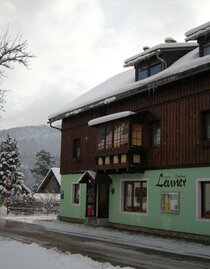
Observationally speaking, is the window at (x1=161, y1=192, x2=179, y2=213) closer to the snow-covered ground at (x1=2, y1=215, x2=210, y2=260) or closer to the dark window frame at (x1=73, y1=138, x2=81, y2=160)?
the snow-covered ground at (x1=2, y1=215, x2=210, y2=260)

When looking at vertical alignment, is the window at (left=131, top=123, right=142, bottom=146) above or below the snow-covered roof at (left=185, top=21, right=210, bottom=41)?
below

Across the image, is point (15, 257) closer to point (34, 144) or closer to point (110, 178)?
point (110, 178)

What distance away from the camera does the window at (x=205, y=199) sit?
1875 cm

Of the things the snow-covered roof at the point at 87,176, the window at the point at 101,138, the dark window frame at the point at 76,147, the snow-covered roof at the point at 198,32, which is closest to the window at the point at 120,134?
the window at the point at 101,138

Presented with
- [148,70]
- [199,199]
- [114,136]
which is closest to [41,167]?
[114,136]

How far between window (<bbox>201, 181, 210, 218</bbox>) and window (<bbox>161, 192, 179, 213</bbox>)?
144 cm

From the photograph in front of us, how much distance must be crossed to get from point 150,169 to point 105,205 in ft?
15.6

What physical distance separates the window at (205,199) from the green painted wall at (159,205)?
28 cm

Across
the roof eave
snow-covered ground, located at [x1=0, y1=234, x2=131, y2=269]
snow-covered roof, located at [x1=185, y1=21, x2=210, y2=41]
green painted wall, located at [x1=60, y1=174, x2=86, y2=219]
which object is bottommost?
snow-covered ground, located at [x1=0, y1=234, x2=131, y2=269]

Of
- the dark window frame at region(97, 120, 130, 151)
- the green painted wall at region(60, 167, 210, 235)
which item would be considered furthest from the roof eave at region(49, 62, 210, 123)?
the green painted wall at region(60, 167, 210, 235)

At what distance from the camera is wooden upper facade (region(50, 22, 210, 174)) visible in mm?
19234

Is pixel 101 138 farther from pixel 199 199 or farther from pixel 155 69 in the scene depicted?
pixel 199 199

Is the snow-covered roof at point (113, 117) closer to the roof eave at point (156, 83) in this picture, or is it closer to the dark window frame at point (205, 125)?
the roof eave at point (156, 83)

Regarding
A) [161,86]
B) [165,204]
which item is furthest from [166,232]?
[161,86]
